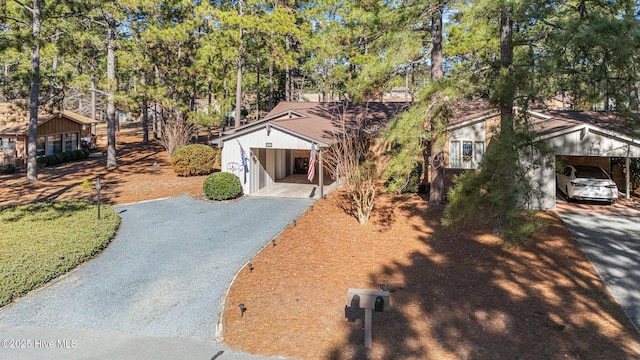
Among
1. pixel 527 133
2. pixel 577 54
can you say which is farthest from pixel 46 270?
pixel 577 54

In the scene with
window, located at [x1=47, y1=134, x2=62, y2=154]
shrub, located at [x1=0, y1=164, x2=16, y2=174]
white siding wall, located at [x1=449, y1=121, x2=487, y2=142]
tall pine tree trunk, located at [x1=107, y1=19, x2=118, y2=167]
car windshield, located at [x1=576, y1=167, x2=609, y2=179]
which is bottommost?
car windshield, located at [x1=576, y1=167, x2=609, y2=179]

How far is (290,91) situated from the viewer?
36781 millimetres

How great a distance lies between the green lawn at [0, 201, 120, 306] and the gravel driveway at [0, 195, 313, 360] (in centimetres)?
32

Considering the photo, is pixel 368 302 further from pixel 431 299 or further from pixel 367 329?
pixel 431 299

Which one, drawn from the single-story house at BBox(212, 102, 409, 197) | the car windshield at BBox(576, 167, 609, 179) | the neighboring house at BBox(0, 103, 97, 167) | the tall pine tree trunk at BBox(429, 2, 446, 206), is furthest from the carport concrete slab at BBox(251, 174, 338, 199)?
the neighboring house at BBox(0, 103, 97, 167)

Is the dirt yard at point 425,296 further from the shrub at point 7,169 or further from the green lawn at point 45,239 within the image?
the shrub at point 7,169

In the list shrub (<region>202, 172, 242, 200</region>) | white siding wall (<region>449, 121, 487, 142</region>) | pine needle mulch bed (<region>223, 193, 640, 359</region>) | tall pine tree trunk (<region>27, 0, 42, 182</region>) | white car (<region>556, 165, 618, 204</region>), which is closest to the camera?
pine needle mulch bed (<region>223, 193, 640, 359</region>)

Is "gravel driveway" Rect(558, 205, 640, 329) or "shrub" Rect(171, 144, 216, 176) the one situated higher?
"shrub" Rect(171, 144, 216, 176)

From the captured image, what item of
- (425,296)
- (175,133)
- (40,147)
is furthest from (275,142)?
(40,147)

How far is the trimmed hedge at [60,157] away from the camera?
26125mm

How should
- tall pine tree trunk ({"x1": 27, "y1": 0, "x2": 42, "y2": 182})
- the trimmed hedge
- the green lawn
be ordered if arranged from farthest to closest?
1. the trimmed hedge
2. tall pine tree trunk ({"x1": 27, "y1": 0, "x2": 42, "y2": 182})
3. the green lawn

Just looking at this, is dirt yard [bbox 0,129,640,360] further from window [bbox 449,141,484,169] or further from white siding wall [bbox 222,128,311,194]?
window [bbox 449,141,484,169]

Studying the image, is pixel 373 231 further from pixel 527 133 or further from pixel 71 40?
pixel 71 40

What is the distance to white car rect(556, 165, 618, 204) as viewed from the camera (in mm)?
15688
